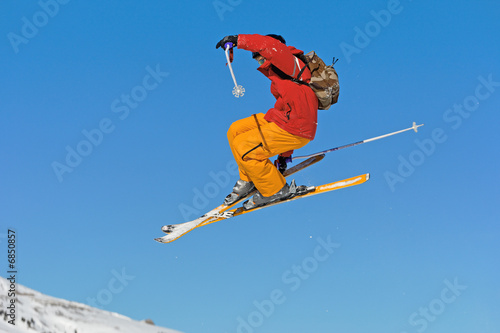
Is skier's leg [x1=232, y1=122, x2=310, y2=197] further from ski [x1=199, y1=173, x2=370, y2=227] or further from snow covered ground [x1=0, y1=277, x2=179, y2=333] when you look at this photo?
snow covered ground [x1=0, y1=277, x2=179, y2=333]

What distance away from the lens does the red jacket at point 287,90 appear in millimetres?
9273

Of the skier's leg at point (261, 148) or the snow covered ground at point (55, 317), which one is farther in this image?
the skier's leg at point (261, 148)

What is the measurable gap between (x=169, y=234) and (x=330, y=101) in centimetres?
389

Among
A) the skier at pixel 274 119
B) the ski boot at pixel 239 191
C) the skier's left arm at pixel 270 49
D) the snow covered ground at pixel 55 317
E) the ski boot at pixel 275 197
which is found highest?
the skier's left arm at pixel 270 49

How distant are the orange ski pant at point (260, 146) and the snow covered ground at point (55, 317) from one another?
9.92 ft

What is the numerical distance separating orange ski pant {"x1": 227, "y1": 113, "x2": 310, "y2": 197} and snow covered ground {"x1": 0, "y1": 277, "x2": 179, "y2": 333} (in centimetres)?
302

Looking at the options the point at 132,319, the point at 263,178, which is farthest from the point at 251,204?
the point at 132,319

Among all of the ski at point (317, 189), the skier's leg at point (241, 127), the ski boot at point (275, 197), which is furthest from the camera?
the ski at point (317, 189)

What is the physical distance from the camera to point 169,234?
11148 mm

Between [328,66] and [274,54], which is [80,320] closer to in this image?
[274,54]

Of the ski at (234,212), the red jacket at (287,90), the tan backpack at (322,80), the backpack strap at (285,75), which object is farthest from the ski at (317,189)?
the backpack strap at (285,75)

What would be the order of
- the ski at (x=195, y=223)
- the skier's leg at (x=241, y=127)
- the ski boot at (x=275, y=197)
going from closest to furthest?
the skier's leg at (x=241, y=127) → the ski boot at (x=275, y=197) → the ski at (x=195, y=223)

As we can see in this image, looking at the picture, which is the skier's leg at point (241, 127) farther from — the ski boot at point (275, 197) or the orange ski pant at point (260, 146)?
the ski boot at point (275, 197)

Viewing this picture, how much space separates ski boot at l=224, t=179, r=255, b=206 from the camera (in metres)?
10.6
